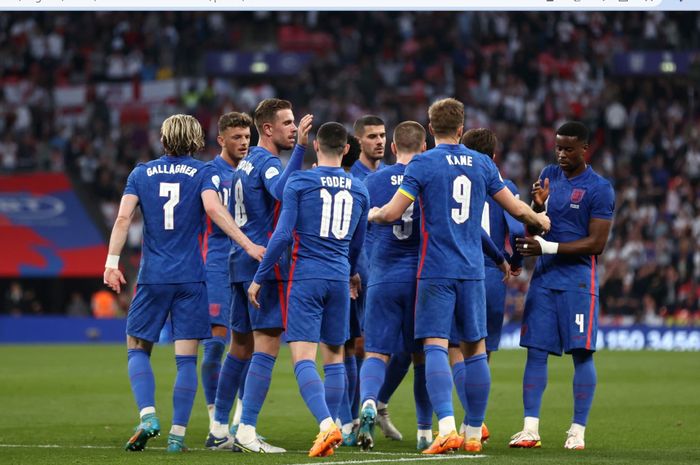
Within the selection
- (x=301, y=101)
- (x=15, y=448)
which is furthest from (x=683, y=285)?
(x=15, y=448)

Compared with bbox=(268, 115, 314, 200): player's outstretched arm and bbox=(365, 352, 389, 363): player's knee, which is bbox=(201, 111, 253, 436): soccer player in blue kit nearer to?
bbox=(268, 115, 314, 200): player's outstretched arm

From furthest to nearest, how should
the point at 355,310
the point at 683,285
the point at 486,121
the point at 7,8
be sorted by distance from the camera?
1. the point at 486,121
2. the point at 683,285
3. the point at 355,310
4. the point at 7,8

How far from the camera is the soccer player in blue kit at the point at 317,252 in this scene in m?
8.83

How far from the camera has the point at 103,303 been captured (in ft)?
92.5

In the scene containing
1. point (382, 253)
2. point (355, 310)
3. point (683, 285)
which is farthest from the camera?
point (683, 285)

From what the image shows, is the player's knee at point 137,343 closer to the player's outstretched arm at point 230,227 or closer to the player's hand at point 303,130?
the player's outstretched arm at point 230,227

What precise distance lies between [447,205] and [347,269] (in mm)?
846

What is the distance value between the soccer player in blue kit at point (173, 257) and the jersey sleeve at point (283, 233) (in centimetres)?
35

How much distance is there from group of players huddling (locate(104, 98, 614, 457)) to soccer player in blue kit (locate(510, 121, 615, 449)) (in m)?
0.01

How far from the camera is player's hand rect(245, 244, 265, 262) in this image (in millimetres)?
9078

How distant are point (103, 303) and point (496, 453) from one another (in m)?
20.2

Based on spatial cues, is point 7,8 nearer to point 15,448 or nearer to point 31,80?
point 15,448

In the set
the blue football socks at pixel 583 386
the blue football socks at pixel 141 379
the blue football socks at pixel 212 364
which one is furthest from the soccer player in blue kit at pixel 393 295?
the blue football socks at pixel 141 379

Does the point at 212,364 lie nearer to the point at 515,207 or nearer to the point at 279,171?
the point at 279,171
